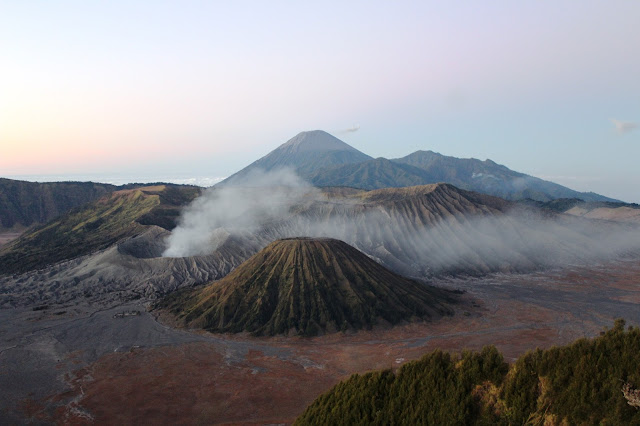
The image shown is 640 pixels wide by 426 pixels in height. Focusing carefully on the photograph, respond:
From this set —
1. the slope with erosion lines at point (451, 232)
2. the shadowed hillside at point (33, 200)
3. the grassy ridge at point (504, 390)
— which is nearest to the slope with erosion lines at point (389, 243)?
the slope with erosion lines at point (451, 232)

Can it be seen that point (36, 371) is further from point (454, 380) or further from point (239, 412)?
point (454, 380)

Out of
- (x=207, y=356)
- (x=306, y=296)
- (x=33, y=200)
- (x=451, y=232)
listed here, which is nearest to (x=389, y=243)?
(x=451, y=232)

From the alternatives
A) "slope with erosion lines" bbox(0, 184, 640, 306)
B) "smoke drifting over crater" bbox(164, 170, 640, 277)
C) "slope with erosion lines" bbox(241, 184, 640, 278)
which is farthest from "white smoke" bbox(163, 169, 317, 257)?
"slope with erosion lines" bbox(241, 184, 640, 278)

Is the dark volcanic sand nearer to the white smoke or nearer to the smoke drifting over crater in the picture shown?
the smoke drifting over crater

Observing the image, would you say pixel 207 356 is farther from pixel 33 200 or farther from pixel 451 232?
pixel 33 200

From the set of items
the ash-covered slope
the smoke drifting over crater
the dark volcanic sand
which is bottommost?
the dark volcanic sand

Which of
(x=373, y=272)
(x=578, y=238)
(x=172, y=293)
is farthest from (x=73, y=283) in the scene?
(x=578, y=238)

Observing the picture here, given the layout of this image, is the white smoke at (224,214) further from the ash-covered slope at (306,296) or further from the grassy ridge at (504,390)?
the grassy ridge at (504,390)
